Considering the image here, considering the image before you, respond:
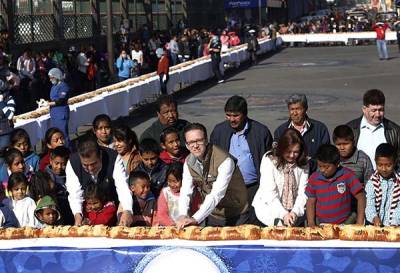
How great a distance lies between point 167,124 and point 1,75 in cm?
946

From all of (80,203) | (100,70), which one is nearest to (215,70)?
(100,70)

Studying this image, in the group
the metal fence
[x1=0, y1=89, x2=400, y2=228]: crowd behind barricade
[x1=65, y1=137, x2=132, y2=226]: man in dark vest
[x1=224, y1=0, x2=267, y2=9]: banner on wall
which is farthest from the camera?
[x1=224, y1=0, x2=267, y2=9]: banner on wall

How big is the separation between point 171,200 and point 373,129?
2.03 metres

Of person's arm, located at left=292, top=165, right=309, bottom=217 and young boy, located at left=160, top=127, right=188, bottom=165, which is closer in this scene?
person's arm, located at left=292, top=165, right=309, bottom=217

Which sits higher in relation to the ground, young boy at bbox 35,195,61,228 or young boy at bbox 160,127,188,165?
young boy at bbox 160,127,188,165

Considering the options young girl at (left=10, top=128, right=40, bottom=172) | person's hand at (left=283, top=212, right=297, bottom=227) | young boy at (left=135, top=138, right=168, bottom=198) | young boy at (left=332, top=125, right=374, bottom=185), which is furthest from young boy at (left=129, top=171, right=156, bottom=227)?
young girl at (left=10, top=128, right=40, bottom=172)

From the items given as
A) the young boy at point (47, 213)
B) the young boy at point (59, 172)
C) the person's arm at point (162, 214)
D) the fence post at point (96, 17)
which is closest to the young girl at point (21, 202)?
the young boy at point (47, 213)

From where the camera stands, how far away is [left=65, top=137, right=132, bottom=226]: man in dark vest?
6.31 metres

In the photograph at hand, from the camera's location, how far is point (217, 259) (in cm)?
498

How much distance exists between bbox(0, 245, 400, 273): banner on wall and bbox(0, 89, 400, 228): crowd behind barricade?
37 centimetres

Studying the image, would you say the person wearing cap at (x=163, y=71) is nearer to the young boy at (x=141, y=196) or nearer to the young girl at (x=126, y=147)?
the young girl at (x=126, y=147)

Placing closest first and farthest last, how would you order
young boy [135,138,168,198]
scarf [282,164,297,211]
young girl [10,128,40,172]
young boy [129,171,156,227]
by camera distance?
scarf [282,164,297,211]
young boy [129,171,156,227]
young boy [135,138,168,198]
young girl [10,128,40,172]

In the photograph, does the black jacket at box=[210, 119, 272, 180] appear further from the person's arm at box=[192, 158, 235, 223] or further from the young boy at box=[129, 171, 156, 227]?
the person's arm at box=[192, 158, 235, 223]

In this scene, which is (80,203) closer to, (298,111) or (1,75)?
(298,111)
